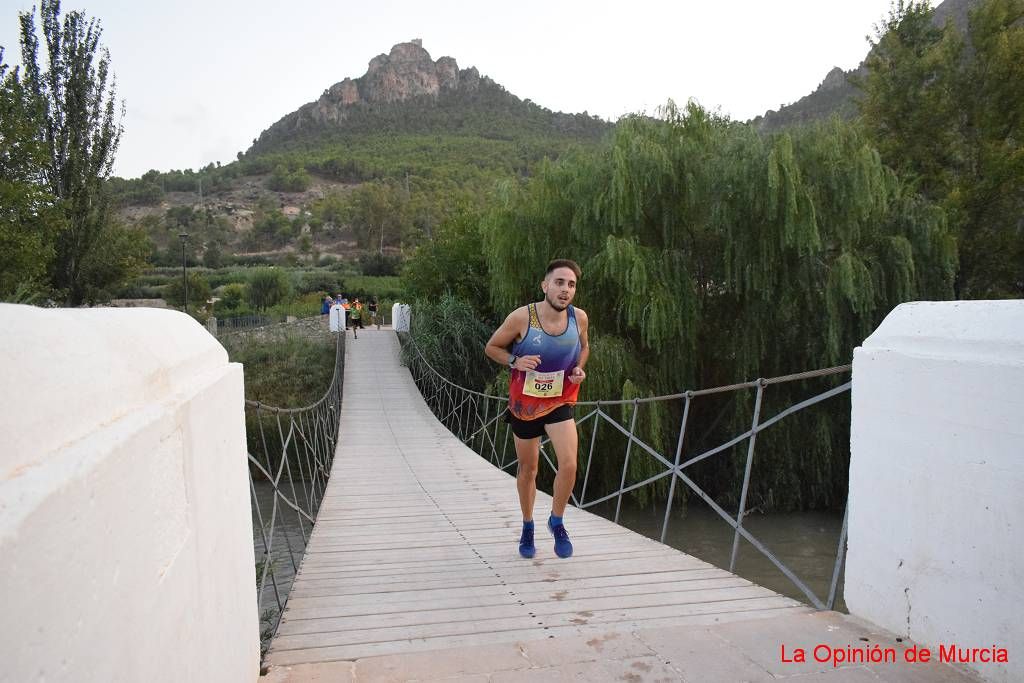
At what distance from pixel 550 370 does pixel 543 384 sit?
0.21 ft

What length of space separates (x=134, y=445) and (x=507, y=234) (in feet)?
27.8

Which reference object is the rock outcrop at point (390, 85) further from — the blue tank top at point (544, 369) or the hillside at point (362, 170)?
the blue tank top at point (544, 369)

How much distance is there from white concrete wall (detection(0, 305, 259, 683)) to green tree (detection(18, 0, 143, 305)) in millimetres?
15371

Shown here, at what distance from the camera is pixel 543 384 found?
2.93 meters

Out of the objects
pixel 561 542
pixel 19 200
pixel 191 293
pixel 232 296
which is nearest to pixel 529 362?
pixel 561 542

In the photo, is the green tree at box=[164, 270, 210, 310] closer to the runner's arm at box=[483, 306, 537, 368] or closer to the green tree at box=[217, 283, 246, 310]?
the green tree at box=[217, 283, 246, 310]

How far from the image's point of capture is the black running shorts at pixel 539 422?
9.81 ft

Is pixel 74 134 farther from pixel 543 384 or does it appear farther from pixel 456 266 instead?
pixel 543 384

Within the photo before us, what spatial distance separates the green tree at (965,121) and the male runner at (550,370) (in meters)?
9.26

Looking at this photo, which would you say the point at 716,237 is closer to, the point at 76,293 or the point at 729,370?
the point at 729,370

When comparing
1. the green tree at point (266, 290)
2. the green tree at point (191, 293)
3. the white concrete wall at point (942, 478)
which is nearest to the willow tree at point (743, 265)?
the white concrete wall at point (942, 478)

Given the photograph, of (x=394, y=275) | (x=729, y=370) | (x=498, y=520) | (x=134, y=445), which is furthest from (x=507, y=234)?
(x=394, y=275)

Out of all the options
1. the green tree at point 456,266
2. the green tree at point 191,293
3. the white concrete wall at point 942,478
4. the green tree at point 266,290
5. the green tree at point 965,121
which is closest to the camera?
the white concrete wall at point 942,478

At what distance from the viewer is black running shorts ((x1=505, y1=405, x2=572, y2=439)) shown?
2990 mm
